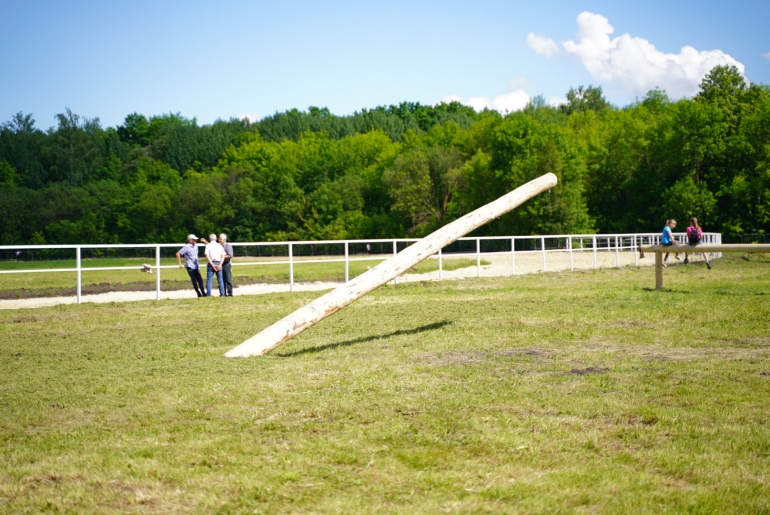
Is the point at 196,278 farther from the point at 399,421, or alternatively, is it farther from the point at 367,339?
the point at 399,421

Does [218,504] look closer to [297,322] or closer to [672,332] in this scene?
[297,322]

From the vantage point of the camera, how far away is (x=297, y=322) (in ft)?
27.7

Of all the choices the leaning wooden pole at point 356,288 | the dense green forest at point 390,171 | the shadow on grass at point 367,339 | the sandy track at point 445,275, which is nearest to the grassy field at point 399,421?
the shadow on grass at point 367,339

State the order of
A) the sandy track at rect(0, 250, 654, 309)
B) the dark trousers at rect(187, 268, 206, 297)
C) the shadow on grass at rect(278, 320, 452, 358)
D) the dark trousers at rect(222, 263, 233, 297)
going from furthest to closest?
the dark trousers at rect(222, 263, 233, 297) → the sandy track at rect(0, 250, 654, 309) → the dark trousers at rect(187, 268, 206, 297) → the shadow on grass at rect(278, 320, 452, 358)

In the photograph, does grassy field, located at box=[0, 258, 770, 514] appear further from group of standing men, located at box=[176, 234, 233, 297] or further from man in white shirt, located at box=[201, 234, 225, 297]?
man in white shirt, located at box=[201, 234, 225, 297]

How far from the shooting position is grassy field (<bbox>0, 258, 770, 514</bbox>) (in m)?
3.70

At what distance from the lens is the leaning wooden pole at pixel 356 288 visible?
323 inches

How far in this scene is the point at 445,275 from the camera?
25656mm

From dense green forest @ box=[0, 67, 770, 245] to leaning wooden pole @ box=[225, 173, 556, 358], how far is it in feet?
169

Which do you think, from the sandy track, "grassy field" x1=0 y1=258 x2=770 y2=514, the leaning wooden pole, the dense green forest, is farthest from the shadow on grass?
the dense green forest

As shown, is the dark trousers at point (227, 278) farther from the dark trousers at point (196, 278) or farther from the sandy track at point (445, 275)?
the sandy track at point (445, 275)

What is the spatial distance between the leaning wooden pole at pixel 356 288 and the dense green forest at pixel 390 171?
51.5m

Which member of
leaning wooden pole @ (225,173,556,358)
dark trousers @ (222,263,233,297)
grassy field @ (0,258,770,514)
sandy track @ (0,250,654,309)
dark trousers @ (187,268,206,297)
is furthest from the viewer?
dark trousers @ (222,263,233,297)

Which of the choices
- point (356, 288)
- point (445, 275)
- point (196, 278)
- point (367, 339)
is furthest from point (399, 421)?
point (445, 275)
